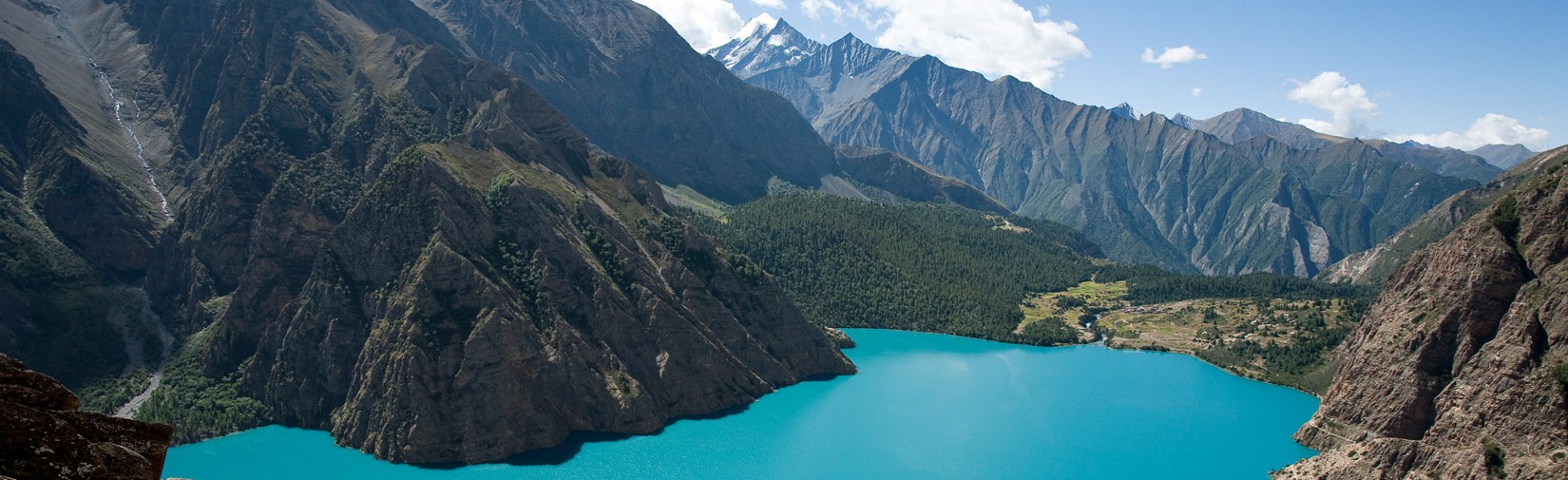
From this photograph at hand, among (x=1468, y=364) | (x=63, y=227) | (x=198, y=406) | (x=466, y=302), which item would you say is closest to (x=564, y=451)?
(x=466, y=302)

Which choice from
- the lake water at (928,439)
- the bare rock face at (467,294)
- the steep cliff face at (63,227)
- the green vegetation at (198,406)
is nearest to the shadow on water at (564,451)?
the lake water at (928,439)

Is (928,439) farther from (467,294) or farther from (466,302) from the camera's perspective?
(467,294)

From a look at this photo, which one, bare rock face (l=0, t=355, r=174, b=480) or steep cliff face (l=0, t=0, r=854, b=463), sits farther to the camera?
steep cliff face (l=0, t=0, r=854, b=463)

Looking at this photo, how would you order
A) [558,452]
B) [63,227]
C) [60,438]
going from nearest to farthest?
[60,438]
[558,452]
[63,227]

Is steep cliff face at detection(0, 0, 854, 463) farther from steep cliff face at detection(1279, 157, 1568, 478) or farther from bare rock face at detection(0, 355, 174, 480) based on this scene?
bare rock face at detection(0, 355, 174, 480)

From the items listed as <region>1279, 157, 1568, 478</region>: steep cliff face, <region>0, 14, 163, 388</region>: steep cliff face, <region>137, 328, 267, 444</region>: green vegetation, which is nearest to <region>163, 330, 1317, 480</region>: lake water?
<region>137, 328, 267, 444</region>: green vegetation

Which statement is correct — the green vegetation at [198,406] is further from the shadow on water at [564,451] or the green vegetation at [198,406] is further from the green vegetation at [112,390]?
the shadow on water at [564,451]

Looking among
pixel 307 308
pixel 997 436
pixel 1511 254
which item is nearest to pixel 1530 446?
pixel 1511 254
